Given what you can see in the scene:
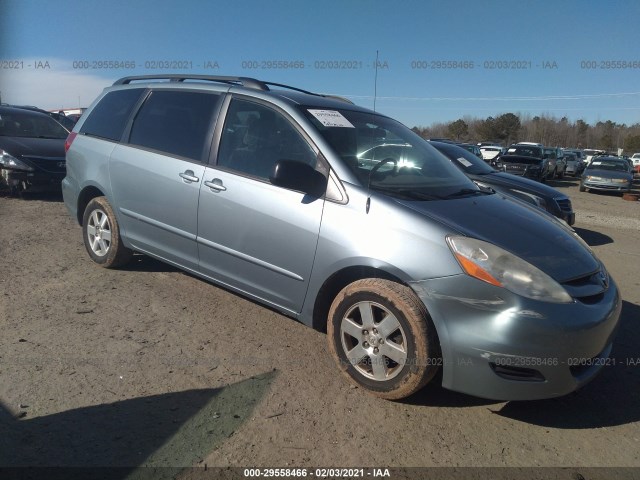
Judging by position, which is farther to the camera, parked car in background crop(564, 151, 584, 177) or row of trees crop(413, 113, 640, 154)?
row of trees crop(413, 113, 640, 154)

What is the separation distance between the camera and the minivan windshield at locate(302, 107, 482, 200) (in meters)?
3.32

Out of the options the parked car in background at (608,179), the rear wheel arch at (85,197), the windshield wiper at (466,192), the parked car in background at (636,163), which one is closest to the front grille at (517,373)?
the windshield wiper at (466,192)

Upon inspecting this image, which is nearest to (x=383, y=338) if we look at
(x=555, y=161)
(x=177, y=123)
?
(x=177, y=123)

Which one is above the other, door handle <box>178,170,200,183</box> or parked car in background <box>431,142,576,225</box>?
door handle <box>178,170,200,183</box>

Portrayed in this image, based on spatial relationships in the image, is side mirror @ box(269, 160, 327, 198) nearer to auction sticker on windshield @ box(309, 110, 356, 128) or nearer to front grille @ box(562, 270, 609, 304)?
auction sticker on windshield @ box(309, 110, 356, 128)

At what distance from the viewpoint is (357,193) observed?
3096mm

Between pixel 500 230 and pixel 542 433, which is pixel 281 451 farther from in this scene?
pixel 500 230

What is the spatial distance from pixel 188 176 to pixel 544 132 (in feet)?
287

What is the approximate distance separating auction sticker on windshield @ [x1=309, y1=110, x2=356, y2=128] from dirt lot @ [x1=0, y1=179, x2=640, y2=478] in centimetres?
163

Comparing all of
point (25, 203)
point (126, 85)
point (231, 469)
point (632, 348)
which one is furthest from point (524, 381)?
point (25, 203)

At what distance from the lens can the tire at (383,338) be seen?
2.77m

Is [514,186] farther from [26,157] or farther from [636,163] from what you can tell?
[636,163]

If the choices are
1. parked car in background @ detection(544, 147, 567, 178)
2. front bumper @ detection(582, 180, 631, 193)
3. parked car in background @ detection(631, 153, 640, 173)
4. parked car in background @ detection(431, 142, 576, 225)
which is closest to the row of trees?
parked car in background @ detection(631, 153, 640, 173)

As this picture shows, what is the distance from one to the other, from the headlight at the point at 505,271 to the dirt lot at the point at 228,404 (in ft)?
2.68
